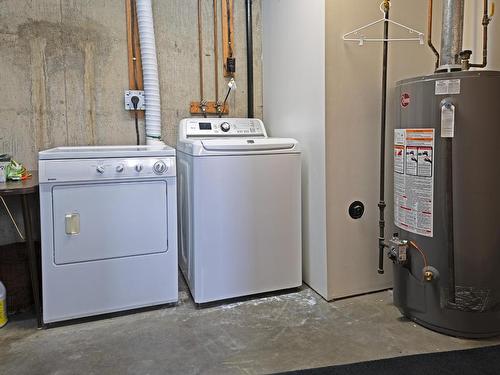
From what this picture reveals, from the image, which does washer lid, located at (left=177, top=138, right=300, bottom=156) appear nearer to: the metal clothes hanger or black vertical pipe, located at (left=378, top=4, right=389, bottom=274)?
black vertical pipe, located at (left=378, top=4, right=389, bottom=274)

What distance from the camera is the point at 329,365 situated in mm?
1682

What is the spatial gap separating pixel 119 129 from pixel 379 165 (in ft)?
5.80

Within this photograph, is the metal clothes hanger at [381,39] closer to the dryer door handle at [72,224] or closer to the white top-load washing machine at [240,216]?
the white top-load washing machine at [240,216]

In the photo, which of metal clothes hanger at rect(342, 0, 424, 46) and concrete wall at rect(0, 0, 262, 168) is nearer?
metal clothes hanger at rect(342, 0, 424, 46)

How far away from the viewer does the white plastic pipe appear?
2600mm

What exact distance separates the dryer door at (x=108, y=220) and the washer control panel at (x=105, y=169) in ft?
0.16

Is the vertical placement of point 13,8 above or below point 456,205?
above

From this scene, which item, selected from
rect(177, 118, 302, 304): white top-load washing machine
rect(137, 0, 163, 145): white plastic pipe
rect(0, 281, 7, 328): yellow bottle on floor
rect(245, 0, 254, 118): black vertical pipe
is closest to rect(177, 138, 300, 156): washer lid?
rect(177, 118, 302, 304): white top-load washing machine

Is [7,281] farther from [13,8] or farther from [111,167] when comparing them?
[13,8]

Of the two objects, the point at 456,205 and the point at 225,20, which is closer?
the point at 456,205

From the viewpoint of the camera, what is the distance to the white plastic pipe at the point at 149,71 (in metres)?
2.60

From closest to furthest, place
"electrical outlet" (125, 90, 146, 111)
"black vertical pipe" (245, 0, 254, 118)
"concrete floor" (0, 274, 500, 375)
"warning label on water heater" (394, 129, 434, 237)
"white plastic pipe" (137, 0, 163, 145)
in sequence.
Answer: "concrete floor" (0, 274, 500, 375) < "warning label on water heater" (394, 129, 434, 237) < "white plastic pipe" (137, 0, 163, 145) < "electrical outlet" (125, 90, 146, 111) < "black vertical pipe" (245, 0, 254, 118)

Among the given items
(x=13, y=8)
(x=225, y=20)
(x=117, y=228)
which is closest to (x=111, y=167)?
(x=117, y=228)

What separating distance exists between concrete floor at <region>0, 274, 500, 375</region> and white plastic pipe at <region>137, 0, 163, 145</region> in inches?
47.6
